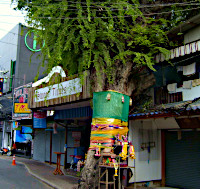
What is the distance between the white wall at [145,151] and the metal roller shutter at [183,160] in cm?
49

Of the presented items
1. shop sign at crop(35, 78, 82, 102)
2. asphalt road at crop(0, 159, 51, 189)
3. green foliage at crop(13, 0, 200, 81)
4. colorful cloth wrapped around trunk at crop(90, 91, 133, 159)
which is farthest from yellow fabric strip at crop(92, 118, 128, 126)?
asphalt road at crop(0, 159, 51, 189)

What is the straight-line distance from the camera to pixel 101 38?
1088cm

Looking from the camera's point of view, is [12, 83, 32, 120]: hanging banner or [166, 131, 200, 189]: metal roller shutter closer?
[166, 131, 200, 189]: metal roller shutter

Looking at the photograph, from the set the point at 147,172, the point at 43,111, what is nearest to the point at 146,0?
the point at 147,172

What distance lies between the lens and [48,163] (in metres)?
20.9

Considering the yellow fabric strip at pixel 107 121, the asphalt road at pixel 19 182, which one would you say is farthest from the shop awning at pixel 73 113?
the asphalt road at pixel 19 182

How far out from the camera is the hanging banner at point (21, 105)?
2302 centimetres

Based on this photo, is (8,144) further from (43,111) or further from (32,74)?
(43,111)

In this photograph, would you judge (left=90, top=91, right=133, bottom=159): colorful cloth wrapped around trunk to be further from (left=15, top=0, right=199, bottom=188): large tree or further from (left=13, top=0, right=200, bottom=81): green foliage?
(left=13, top=0, right=200, bottom=81): green foliage

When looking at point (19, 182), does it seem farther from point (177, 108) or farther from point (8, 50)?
point (8, 50)

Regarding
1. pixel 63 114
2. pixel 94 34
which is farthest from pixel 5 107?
pixel 94 34

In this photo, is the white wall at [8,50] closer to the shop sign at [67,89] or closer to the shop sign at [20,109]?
the shop sign at [20,109]

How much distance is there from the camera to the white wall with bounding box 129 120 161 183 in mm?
11812

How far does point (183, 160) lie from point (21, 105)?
15582mm
